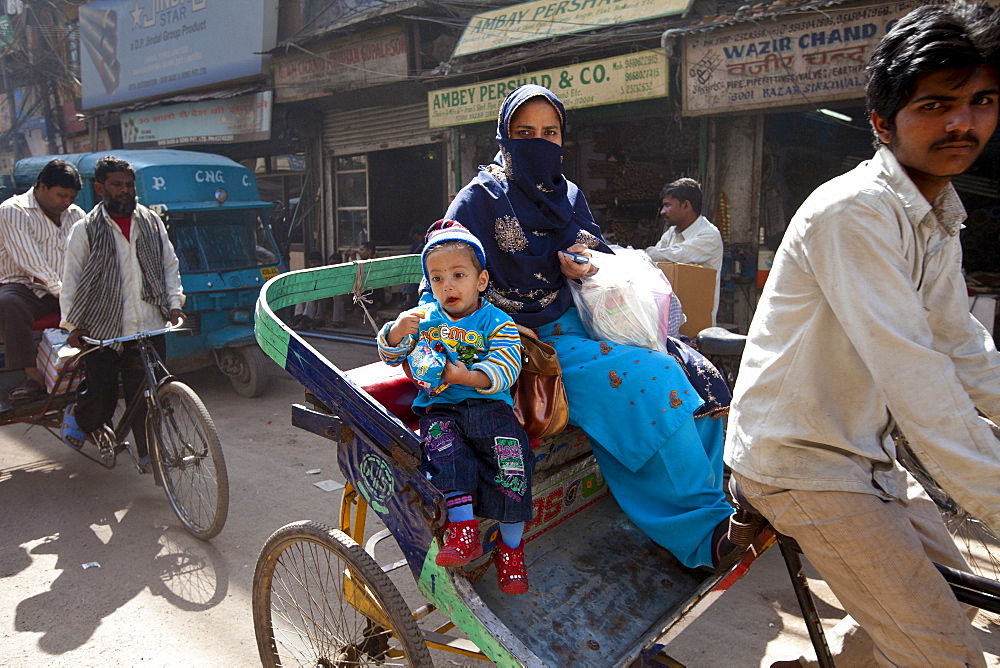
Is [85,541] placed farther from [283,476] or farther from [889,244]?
[889,244]

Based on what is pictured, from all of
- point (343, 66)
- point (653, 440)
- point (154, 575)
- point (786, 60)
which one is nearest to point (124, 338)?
point (154, 575)

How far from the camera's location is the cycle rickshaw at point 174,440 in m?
3.83

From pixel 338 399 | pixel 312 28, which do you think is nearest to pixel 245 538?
pixel 338 399

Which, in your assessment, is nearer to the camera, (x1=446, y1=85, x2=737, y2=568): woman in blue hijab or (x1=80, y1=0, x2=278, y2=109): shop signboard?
(x1=446, y1=85, x2=737, y2=568): woman in blue hijab

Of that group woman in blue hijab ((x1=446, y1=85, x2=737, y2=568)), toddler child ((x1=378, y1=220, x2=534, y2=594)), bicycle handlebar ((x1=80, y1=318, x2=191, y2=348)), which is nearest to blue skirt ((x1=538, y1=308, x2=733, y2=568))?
woman in blue hijab ((x1=446, y1=85, x2=737, y2=568))

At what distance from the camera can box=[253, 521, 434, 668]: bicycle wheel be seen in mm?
1972

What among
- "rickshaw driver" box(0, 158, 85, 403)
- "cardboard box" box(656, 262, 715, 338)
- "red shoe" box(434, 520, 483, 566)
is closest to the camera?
"red shoe" box(434, 520, 483, 566)

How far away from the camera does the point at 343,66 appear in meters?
11.4

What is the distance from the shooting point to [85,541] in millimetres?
3842

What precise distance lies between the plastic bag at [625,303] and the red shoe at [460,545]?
887 mm

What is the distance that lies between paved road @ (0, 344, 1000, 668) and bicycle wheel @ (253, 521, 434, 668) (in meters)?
0.51

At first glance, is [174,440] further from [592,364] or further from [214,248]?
[214,248]

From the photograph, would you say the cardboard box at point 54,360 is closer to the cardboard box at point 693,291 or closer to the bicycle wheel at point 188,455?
the bicycle wheel at point 188,455

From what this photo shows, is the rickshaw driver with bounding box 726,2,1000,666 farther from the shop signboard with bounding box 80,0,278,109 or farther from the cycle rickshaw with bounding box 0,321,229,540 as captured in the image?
the shop signboard with bounding box 80,0,278,109
